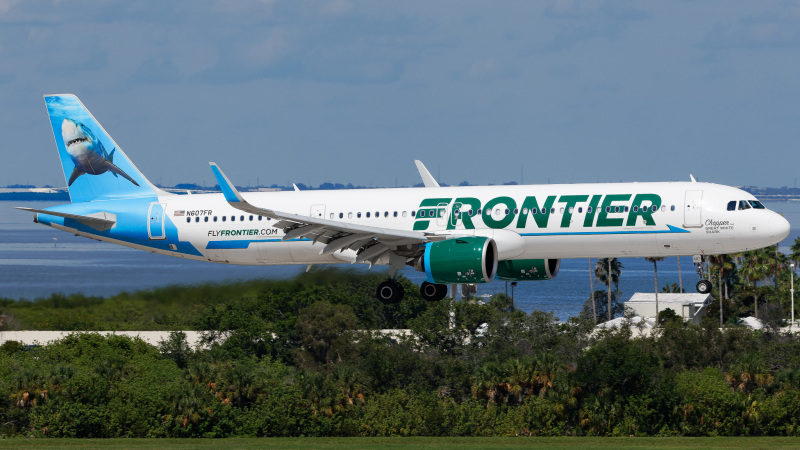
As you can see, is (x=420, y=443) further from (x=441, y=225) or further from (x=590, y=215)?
(x=590, y=215)

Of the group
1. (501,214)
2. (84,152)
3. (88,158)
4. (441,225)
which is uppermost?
(84,152)

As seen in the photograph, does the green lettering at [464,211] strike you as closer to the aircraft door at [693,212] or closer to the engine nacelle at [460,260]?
the engine nacelle at [460,260]

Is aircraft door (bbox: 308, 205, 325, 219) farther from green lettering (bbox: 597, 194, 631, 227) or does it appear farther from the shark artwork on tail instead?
green lettering (bbox: 597, 194, 631, 227)

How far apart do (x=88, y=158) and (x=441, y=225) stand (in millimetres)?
17950

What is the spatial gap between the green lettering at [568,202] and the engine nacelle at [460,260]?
8.91 ft

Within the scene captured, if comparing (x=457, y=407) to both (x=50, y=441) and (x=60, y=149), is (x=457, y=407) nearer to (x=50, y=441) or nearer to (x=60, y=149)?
(x=50, y=441)

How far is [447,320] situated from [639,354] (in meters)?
38.9

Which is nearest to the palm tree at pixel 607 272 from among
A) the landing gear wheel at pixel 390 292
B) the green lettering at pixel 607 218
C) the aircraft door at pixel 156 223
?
the aircraft door at pixel 156 223

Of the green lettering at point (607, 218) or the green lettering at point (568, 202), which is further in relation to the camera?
the green lettering at point (568, 202)

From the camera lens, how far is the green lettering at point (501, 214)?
138 ft

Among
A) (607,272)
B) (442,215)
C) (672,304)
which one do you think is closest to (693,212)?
(442,215)

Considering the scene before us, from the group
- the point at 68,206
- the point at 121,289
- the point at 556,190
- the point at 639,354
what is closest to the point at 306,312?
the point at 639,354

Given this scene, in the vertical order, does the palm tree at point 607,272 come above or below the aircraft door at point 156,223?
above

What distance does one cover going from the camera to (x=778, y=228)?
40594 millimetres
